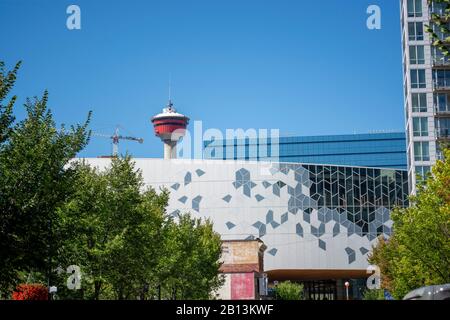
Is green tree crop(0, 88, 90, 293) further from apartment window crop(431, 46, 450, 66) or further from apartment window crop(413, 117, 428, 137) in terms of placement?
apartment window crop(431, 46, 450, 66)

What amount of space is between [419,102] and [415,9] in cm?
1258

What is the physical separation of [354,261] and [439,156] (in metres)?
30.3

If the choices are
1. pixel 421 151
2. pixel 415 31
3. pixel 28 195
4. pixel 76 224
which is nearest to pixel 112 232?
pixel 76 224

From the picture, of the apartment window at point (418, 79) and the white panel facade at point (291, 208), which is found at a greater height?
the apartment window at point (418, 79)

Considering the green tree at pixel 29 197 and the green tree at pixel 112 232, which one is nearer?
the green tree at pixel 29 197

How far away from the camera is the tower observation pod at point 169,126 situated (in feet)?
625

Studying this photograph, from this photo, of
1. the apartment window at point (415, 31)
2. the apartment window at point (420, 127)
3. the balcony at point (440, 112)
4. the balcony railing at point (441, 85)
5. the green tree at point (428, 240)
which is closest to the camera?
the green tree at point (428, 240)

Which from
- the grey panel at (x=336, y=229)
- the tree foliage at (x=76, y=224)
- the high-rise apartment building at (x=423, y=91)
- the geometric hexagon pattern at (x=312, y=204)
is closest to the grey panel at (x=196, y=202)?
the geometric hexagon pattern at (x=312, y=204)

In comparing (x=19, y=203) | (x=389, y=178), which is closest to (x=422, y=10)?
(x=389, y=178)

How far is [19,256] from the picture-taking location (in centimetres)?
2230

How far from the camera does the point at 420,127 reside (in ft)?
284

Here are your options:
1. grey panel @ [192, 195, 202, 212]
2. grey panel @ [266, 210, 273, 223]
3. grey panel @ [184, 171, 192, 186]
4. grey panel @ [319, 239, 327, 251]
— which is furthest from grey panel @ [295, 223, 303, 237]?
grey panel @ [184, 171, 192, 186]

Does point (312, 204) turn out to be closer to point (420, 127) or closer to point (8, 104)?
point (420, 127)

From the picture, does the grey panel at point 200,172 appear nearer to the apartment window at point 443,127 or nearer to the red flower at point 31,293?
the apartment window at point 443,127
